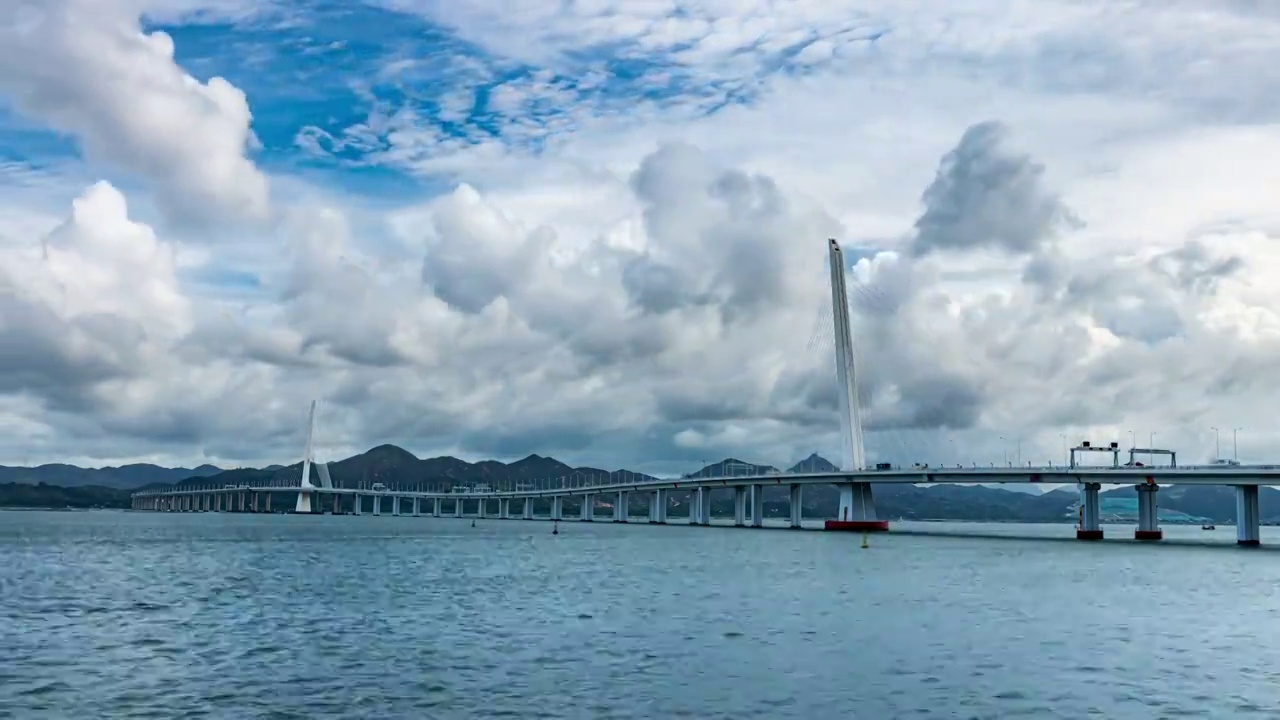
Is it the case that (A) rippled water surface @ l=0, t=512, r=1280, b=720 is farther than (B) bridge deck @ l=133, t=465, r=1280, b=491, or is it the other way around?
(B) bridge deck @ l=133, t=465, r=1280, b=491

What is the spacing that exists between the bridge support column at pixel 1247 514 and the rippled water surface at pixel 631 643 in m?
71.5

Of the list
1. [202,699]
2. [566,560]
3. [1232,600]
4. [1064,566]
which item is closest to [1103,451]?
[1064,566]

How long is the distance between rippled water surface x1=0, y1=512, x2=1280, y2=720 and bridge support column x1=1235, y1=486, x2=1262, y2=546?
2815 inches

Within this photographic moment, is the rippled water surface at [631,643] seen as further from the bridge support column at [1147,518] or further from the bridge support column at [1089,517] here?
the bridge support column at [1089,517]

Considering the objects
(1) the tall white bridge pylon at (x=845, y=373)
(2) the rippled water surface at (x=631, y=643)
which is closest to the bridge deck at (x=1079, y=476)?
(1) the tall white bridge pylon at (x=845, y=373)

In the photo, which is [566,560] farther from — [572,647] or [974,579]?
[572,647]

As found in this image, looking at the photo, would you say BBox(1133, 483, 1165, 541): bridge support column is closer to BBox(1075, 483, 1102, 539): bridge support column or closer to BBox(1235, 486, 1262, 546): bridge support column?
BBox(1075, 483, 1102, 539): bridge support column

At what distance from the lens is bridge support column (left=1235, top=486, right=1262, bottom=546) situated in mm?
155250

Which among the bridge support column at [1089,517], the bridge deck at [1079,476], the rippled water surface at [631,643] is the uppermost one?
the bridge deck at [1079,476]

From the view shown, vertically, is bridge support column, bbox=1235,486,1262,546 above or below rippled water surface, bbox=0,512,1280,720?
above

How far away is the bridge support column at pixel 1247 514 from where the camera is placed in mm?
155250

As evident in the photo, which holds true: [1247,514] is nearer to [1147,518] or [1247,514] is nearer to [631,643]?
[1147,518]

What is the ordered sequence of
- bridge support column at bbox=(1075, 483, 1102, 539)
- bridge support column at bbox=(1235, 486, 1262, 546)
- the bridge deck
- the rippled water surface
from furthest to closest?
bridge support column at bbox=(1075, 483, 1102, 539), bridge support column at bbox=(1235, 486, 1262, 546), the bridge deck, the rippled water surface

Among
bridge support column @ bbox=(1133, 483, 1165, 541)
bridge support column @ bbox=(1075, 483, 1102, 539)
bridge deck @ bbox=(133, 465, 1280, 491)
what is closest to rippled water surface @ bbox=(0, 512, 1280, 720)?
bridge deck @ bbox=(133, 465, 1280, 491)
